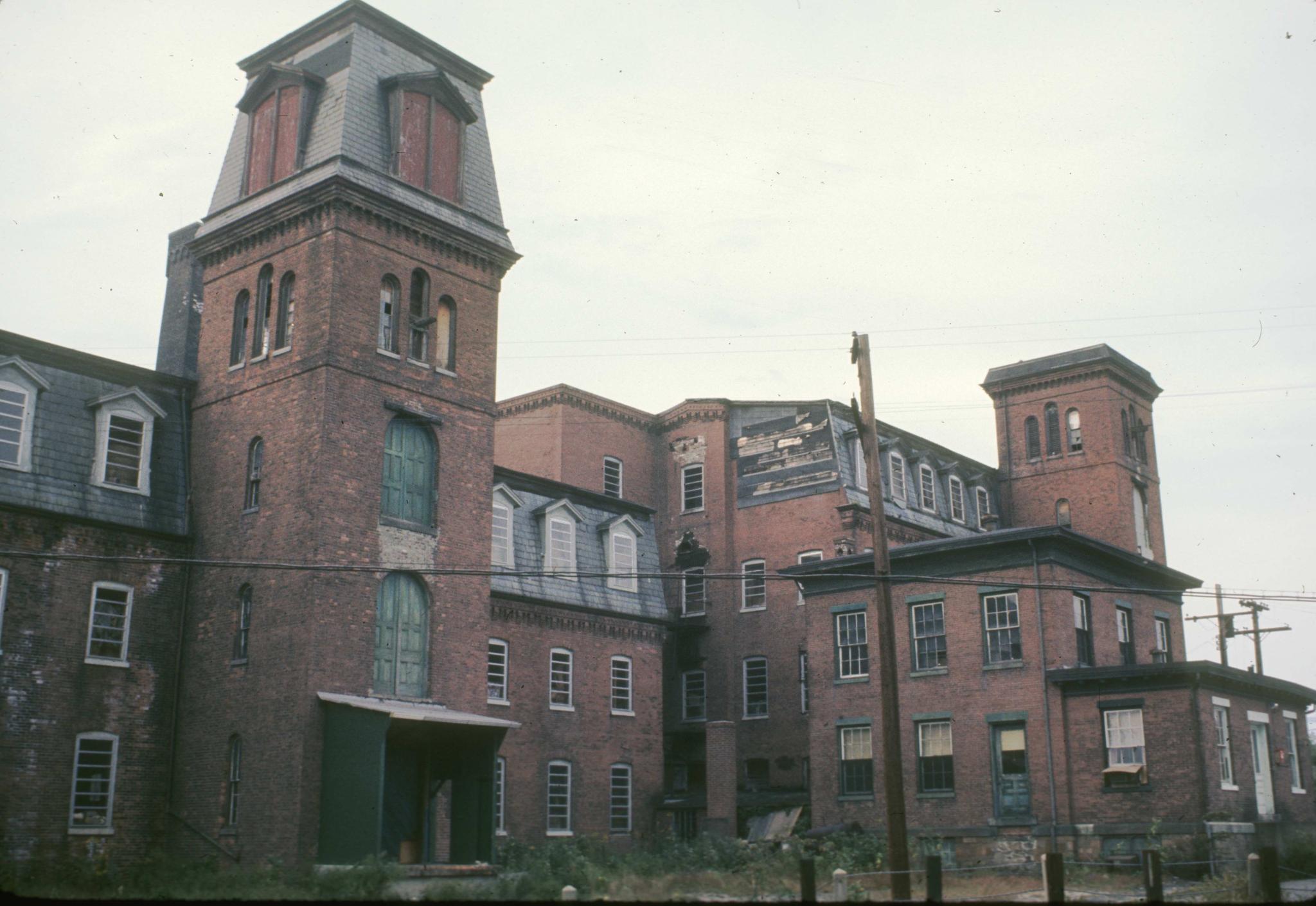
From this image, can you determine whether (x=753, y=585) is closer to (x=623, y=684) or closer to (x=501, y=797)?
(x=623, y=684)

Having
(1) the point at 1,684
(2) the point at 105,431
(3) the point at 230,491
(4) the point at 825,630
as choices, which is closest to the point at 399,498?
(3) the point at 230,491

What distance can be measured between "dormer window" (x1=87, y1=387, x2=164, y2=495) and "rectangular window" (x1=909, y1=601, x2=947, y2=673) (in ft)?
61.5

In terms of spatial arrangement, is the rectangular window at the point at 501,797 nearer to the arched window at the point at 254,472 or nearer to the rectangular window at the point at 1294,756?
the arched window at the point at 254,472

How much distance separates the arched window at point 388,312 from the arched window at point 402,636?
5196 millimetres

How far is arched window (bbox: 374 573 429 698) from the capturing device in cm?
2831

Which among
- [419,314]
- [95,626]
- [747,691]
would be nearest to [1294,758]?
[747,691]

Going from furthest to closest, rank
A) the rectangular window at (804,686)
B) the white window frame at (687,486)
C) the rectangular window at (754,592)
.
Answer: the white window frame at (687,486), the rectangular window at (754,592), the rectangular window at (804,686)

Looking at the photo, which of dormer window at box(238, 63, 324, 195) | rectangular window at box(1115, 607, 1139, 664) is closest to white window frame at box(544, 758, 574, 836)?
rectangular window at box(1115, 607, 1139, 664)

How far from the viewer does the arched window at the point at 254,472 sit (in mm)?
29016

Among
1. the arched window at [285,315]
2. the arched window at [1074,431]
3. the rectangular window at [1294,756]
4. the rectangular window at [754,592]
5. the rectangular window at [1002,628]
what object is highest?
the arched window at [1074,431]

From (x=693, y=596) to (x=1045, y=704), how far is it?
55.4 feet

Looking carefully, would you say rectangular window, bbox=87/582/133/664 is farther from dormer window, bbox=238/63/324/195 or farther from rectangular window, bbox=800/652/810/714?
rectangular window, bbox=800/652/810/714

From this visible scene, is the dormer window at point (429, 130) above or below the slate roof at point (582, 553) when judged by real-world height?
above

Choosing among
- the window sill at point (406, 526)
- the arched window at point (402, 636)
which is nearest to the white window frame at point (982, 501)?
the window sill at point (406, 526)
